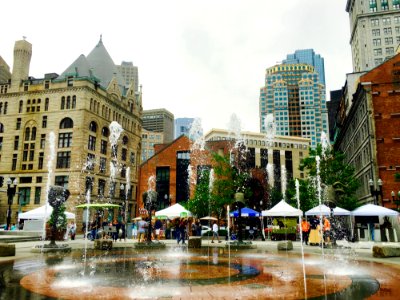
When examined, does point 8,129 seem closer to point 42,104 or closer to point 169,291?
point 42,104

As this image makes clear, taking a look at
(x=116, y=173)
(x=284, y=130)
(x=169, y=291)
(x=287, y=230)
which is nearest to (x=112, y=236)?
(x=287, y=230)

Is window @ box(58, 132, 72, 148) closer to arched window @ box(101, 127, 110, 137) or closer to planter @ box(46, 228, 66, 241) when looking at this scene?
arched window @ box(101, 127, 110, 137)

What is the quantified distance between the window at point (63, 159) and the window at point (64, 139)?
3.82 feet

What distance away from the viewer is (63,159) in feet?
182

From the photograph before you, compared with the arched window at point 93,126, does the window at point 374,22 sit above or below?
above

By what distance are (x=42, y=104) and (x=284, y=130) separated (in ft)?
458

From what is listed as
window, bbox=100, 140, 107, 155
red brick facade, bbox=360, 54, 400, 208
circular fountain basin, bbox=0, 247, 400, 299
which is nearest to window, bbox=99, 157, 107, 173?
window, bbox=100, 140, 107, 155

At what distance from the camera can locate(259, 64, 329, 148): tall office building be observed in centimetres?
17562

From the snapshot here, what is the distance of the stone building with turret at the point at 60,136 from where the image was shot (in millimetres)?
54312

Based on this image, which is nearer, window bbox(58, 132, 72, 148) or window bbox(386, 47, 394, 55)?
window bbox(58, 132, 72, 148)

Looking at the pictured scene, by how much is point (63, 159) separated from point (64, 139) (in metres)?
3.32

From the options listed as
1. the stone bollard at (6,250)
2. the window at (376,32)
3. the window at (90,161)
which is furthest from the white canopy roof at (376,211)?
the window at (376,32)

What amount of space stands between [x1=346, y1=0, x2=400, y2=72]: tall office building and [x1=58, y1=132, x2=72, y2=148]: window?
2839 inches

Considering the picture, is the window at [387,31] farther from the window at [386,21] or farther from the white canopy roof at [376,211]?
the white canopy roof at [376,211]
